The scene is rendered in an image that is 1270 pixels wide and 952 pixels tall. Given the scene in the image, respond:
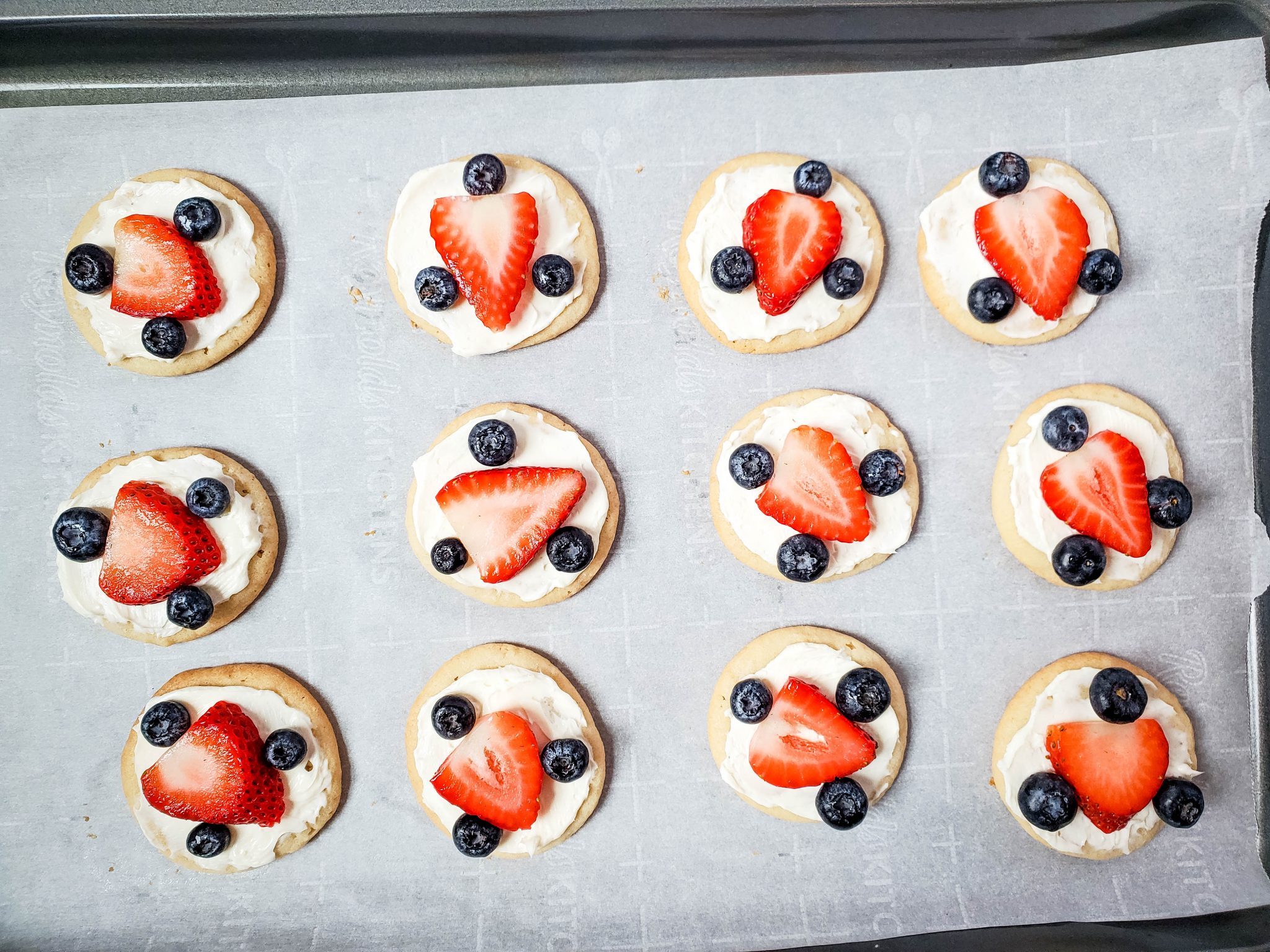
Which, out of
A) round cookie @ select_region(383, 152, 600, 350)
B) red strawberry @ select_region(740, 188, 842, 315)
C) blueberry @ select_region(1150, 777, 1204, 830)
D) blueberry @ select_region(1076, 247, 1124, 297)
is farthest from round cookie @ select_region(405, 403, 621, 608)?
blueberry @ select_region(1150, 777, 1204, 830)

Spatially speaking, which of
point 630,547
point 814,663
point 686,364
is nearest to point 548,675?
point 630,547

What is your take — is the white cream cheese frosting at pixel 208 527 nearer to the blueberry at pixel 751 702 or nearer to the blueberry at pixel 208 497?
the blueberry at pixel 208 497

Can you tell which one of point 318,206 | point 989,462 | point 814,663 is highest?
point 318,206

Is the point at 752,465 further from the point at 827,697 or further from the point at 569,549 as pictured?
the point at 827,697

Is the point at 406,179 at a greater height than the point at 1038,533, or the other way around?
the point at 406,179

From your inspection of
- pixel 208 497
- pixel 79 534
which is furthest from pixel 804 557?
pixel 79 534

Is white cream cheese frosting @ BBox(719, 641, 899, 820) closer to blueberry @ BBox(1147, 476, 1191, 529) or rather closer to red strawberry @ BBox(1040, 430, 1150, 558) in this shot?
red strawberry @ BBox(1040, 430, 1150, 558)

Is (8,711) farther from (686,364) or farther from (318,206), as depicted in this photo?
(686,364)
